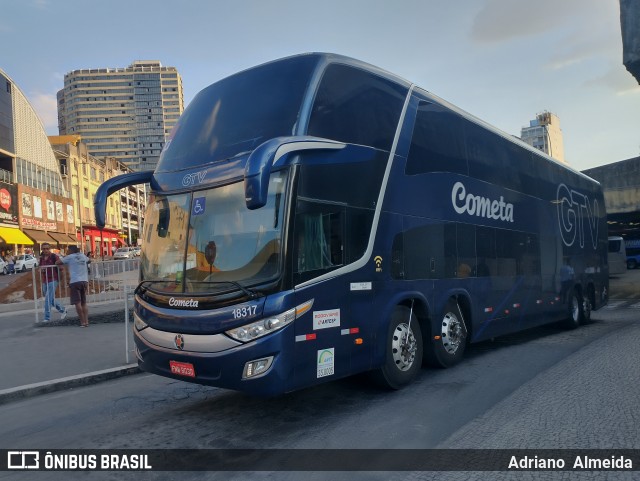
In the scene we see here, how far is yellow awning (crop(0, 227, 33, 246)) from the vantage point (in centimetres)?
5016

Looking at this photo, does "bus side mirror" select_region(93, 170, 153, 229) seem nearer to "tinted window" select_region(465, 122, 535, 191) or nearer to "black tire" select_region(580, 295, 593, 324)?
"tinted window" select_region(465, 122, 535, 191)

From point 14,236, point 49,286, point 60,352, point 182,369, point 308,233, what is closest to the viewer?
point 182,369

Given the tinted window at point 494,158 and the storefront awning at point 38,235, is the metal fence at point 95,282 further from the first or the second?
the storefront awning at point 38,235

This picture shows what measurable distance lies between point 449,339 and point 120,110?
193m

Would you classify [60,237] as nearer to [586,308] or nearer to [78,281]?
[78,281]

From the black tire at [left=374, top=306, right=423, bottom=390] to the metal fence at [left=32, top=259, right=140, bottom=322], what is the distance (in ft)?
25.7

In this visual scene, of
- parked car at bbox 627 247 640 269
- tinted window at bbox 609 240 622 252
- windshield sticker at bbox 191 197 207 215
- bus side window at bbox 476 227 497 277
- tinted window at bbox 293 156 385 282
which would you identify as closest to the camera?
tinted window at bbox 293 156 385 282

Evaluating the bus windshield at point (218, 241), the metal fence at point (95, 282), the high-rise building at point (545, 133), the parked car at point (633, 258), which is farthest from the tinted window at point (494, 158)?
the high-rise building at point (545, 133)

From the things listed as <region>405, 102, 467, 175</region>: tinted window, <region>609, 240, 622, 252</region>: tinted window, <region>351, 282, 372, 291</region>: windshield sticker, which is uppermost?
<region>405, 102, 467, 175</region>: tinted window

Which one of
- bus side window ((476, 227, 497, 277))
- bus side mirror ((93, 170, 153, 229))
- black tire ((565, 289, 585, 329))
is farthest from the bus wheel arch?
black tire ((565, 289, 585, 329))

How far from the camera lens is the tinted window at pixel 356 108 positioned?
221 inches

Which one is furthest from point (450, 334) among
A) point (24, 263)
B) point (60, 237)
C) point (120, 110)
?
point (120, 110)

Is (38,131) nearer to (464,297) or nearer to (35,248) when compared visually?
(35,248)

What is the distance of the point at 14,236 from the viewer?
172 feet
